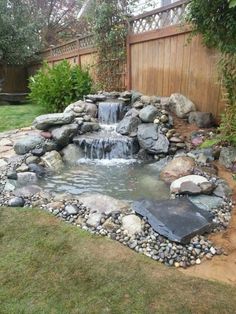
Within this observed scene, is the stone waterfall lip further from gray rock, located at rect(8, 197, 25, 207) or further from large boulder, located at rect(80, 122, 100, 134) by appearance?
gray rock, located at rect(8, 197, 25, 207)

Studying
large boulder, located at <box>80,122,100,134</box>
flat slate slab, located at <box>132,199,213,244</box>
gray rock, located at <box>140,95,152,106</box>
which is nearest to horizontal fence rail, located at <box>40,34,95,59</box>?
gray rock, located at <box>140,95,152,106</box>

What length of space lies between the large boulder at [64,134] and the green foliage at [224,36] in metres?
2.54

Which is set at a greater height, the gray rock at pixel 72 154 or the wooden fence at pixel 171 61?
the wooden fence at pixel 171 61

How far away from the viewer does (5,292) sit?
2014 millimetres

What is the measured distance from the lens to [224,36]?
167 inches

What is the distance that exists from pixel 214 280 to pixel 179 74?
4.34 meters

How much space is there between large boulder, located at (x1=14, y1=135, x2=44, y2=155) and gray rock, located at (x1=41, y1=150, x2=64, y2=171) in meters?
0.29

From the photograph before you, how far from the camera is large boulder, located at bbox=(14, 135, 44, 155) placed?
191 inches

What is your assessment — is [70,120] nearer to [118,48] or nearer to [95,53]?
[118,48]

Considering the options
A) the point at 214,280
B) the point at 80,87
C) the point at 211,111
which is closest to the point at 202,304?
the point at 214,280

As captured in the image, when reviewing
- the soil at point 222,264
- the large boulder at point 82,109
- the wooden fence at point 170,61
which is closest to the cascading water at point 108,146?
the large boulder at point 82,109

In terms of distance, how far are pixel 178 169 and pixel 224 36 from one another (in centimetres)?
198

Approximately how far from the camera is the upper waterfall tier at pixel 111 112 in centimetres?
619

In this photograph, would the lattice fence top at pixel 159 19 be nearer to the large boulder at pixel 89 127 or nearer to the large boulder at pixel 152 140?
the large boulder at pixel 152 140
